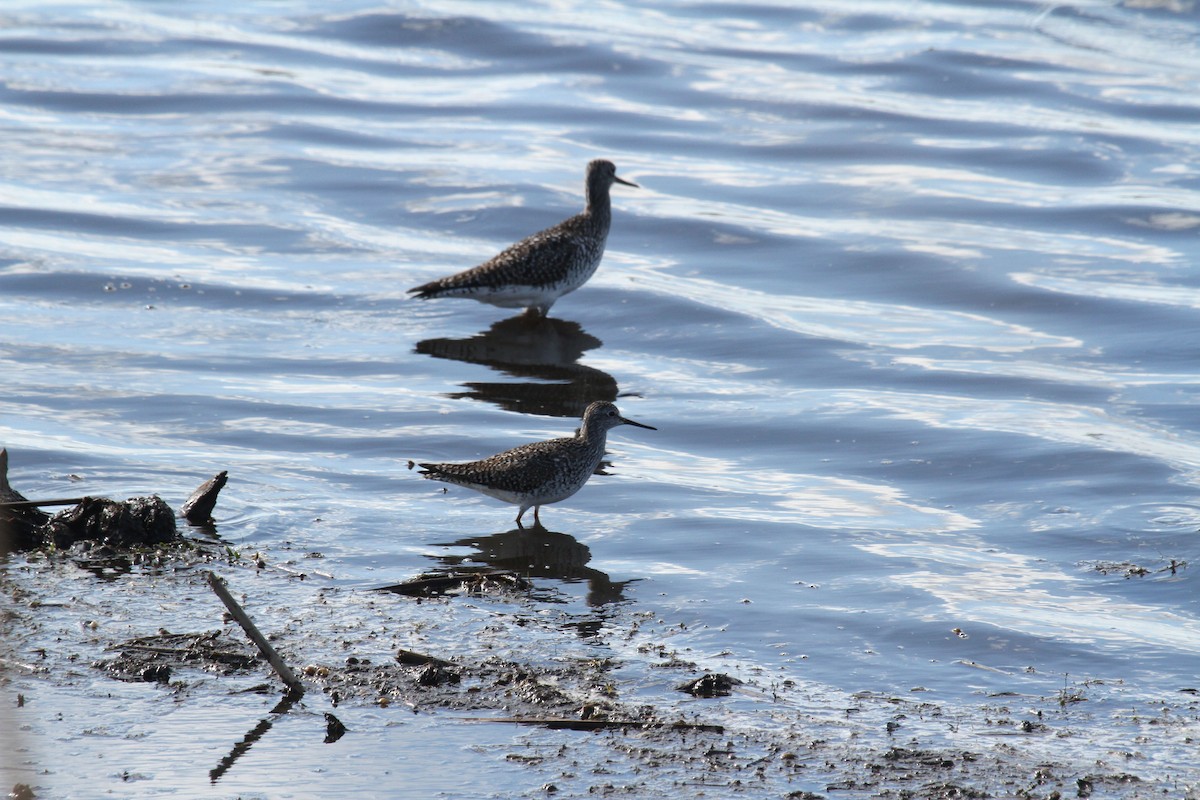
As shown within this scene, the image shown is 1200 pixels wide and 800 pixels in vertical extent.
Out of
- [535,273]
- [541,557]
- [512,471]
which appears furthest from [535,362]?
[541,557]

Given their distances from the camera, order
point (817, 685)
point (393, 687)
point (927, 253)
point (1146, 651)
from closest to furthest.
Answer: point (393, 687), point (817, 685), point (1146, 651), point (927, 253)

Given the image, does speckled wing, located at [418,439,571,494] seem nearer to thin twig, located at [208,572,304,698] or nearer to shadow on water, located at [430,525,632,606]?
shadow on water, located at [430,525,632,606]

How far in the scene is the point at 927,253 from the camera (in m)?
15.2

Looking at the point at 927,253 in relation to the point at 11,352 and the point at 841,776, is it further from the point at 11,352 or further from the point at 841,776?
the point at 841,776

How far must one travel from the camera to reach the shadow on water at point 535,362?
11719 millimetres

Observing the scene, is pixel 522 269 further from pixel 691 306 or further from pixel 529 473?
pixel 529 473

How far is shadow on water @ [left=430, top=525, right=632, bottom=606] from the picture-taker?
26.2ft

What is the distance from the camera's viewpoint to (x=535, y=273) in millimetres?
13758

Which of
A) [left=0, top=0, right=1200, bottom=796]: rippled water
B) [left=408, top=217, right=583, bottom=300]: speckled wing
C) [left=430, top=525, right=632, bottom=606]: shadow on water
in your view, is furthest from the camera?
[left=408, top=217, right=583, bottom=300]: speckled wing

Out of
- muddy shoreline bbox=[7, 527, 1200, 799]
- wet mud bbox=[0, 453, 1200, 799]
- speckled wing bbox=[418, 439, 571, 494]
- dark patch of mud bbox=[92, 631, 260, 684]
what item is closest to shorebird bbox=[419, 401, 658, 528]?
speckled wing bbox=[418, 439, 571, 494]

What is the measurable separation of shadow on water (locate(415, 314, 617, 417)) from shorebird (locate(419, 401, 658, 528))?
210 cm

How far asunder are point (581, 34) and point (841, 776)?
1997cm

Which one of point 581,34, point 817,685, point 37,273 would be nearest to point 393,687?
point 817,685

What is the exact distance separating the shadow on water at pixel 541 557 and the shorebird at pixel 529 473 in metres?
0.20
